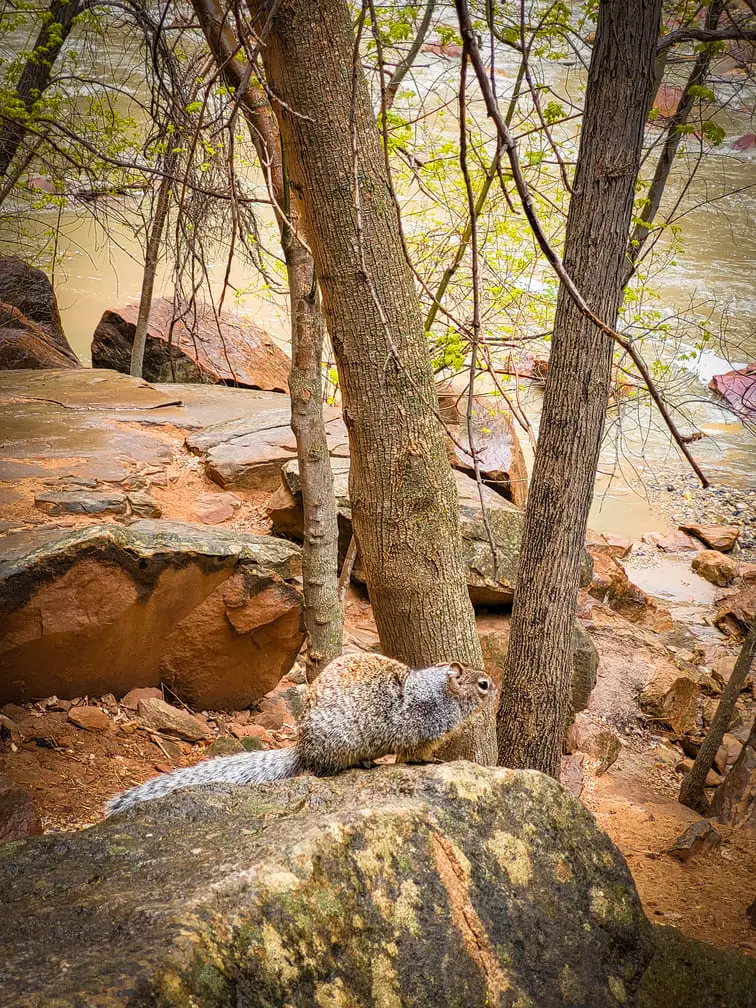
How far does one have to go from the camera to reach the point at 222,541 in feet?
16.8

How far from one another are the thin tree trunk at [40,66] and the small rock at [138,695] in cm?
556

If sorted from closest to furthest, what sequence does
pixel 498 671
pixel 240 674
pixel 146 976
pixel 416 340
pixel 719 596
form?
pixel 146 976, pixel 416 340, pixel 240 674, pixel 498 671, pixel 719 596

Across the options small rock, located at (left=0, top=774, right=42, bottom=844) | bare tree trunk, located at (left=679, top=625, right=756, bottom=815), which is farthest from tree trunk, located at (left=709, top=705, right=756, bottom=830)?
small rock, located at (left=0, top=774, right=42, bottom=844)

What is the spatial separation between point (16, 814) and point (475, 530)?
15.3ft

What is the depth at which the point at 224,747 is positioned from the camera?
4414 mm

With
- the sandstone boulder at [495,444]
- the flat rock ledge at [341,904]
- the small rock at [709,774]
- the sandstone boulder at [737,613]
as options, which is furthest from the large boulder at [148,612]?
the sandstone boulder at [737,613]

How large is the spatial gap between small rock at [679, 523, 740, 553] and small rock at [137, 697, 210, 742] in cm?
946

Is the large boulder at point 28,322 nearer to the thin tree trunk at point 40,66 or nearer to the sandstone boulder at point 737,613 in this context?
the thin tree trunk at point 40,66

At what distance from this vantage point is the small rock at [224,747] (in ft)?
14.3

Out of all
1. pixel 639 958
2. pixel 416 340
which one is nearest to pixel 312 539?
pixel 416 340

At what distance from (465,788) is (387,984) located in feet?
1.97

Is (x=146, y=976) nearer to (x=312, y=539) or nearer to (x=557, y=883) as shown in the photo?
(x=557, y=883)

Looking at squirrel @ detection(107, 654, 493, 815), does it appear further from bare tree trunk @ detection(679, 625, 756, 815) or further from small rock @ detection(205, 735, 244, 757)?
bare tree trunk @ detection(679, 625, 756, 815)

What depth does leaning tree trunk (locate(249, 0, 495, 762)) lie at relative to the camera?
2494 millimetres
